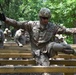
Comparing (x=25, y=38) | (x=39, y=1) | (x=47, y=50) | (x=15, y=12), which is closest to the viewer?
(x=47, y=50)

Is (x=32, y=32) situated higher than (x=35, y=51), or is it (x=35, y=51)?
(x=32, y=32)

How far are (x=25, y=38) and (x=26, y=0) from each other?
25.1 metres

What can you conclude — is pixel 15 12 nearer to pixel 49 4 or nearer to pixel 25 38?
pixel 49 4

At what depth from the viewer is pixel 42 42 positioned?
18.5 feet

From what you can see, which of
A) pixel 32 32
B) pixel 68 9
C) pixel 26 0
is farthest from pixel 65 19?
pixel 32 32

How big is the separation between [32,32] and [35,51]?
1.27 feet

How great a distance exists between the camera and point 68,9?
75.4 feet

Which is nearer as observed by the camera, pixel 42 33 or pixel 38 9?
pixel 42 33

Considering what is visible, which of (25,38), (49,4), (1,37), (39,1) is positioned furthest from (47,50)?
(39,1)

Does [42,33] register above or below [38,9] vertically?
above

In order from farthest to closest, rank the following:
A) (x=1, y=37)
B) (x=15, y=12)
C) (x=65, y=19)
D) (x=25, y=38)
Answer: (x=15, y=12) < (x=65, y=19) < (x=25, y=38) < (x=1, y=37)

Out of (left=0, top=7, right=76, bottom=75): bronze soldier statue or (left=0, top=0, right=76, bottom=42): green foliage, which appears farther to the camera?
(left=0, top=0, right=76, bottom=42): green foliage

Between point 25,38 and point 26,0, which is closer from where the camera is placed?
point 25,38

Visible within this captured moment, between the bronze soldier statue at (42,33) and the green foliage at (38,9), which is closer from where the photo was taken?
the bronze soldier statue at (42,33)
